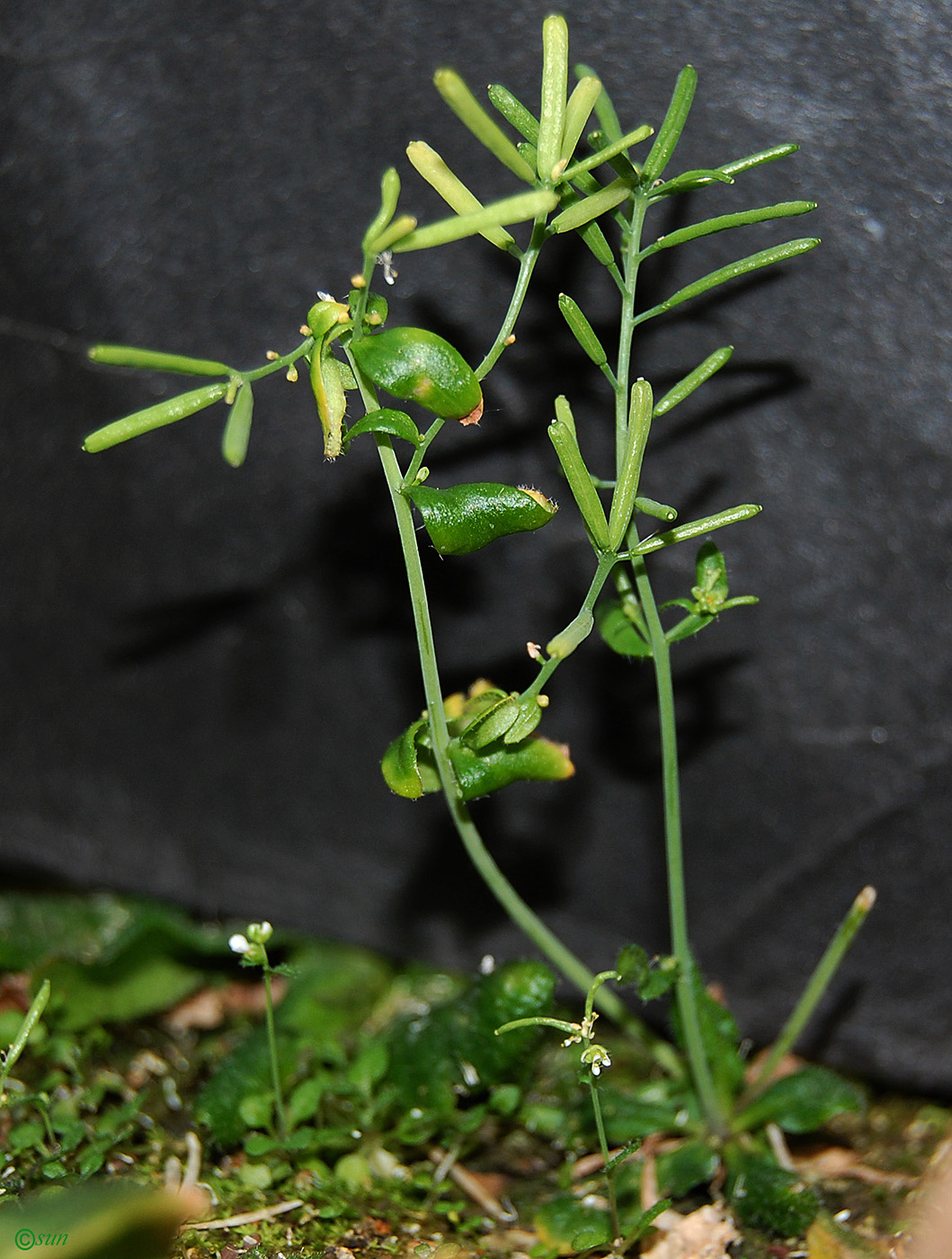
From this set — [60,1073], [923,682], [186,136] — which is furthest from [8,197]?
[923,682]

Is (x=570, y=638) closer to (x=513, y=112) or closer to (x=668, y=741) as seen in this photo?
(x=668, y=741)

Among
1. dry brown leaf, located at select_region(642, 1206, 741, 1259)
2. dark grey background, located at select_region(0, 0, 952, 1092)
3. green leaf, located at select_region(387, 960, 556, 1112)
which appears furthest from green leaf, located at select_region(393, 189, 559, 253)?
dry brown leaf, located at select_region(642, 1206, 741, 1259)

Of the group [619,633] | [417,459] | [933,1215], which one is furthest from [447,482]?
[933,1215]

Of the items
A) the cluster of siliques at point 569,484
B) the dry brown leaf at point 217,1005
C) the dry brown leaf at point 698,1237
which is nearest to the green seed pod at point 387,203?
the cluster of siliques at point 569,484

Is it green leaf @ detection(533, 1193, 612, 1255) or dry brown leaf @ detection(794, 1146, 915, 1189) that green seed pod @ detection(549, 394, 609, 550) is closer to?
green leaf @ detection(533, 1193, 612, 1255)

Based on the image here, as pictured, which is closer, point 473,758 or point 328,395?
point 328,395

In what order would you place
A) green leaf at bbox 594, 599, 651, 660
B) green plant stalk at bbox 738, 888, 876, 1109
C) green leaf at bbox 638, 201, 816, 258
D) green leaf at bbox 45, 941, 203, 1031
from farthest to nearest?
green leaf at bbox 45, 941, 203, 1031
green plant stalk at bbox 738, 888, 876, 1109
green leaf at bbox 594, 599, 651, 660
green leaf at bbox 638, 201, 816, 258
